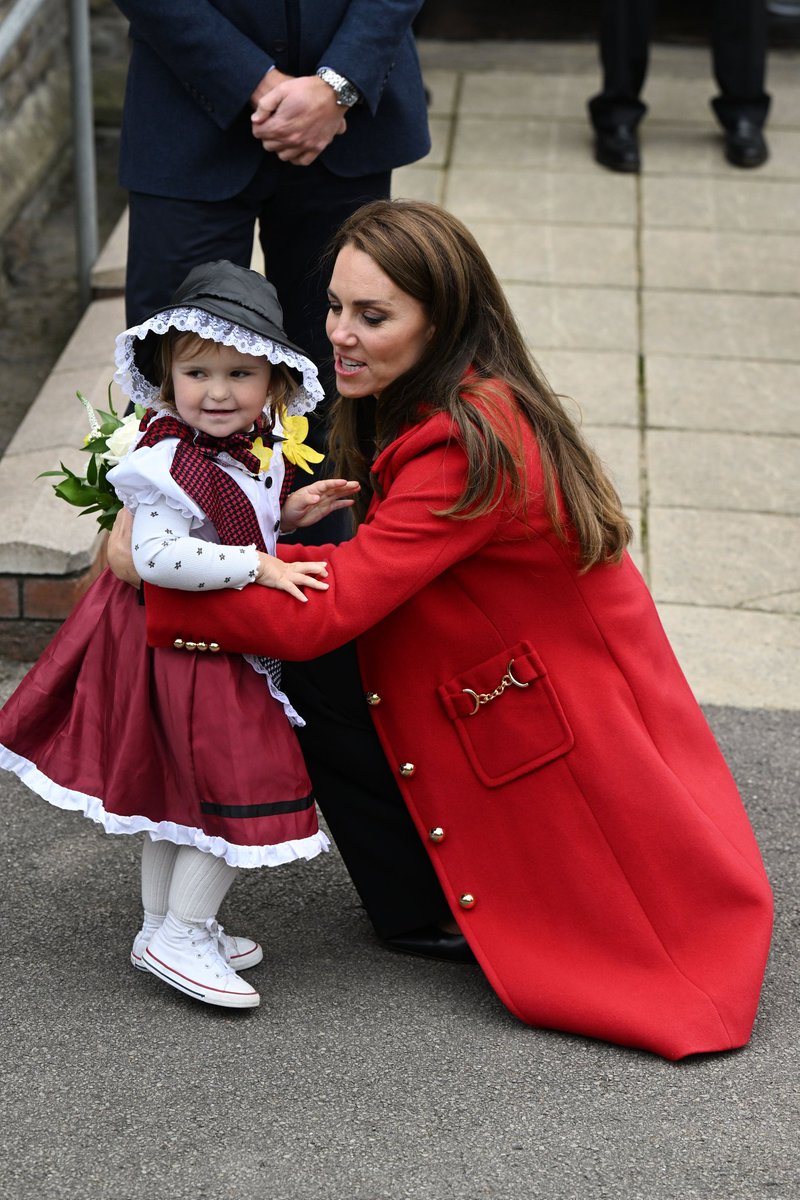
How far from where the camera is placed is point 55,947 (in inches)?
111


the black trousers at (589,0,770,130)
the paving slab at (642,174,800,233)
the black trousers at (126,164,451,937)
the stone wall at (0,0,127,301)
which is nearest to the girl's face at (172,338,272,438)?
the black trousers at (126,164,451,937)

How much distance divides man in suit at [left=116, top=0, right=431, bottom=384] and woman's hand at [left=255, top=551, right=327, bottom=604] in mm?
999

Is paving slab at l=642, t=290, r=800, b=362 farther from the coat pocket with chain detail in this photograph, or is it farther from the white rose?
the white rose

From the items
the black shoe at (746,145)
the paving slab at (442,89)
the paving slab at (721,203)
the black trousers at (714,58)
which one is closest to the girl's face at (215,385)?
the paving slab at (721,203)

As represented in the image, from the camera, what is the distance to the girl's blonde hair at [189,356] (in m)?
2.45

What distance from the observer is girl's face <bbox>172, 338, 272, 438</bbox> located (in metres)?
2.45

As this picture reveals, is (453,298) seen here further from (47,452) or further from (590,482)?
(47,452)

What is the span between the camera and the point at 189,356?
2449 millimetres

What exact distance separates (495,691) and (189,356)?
74 centimetres

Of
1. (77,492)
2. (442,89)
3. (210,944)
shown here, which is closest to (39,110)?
(442,89)

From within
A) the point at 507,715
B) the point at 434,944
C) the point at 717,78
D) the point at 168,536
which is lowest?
the point at 717,78

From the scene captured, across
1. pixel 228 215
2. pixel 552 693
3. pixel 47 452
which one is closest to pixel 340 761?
pixel 552 693

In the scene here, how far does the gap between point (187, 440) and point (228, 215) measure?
3.59ft

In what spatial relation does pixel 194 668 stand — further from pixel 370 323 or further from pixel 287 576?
pixel 370 323
